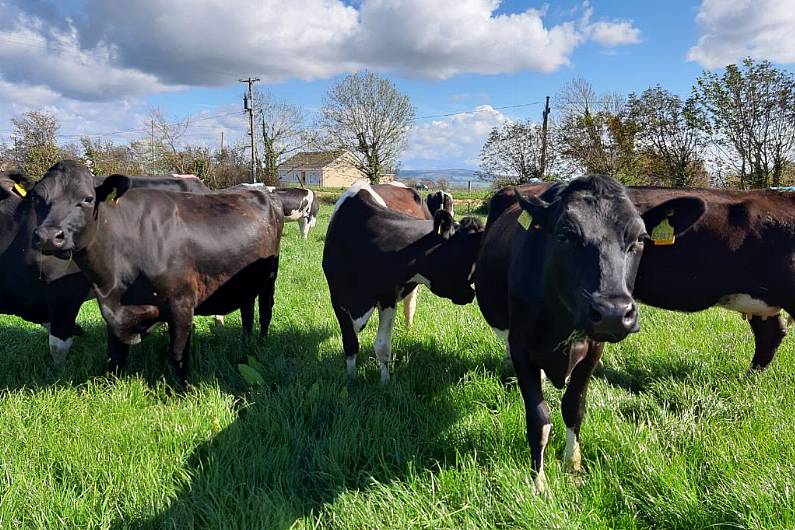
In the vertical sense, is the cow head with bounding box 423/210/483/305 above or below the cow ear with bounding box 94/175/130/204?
below

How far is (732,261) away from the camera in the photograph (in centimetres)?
387

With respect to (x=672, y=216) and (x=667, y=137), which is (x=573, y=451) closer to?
(x=672, y=216)

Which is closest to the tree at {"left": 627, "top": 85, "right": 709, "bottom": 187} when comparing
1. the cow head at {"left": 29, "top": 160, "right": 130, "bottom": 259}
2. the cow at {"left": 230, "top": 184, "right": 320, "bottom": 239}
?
the cow at {"left": 230, "top": 184, "right": 320, "bottom": 239}

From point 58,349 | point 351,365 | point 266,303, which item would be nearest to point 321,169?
point 266,303

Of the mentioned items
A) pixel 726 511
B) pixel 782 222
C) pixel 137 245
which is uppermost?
pixel 782 222

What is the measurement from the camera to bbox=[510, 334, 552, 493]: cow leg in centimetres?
280

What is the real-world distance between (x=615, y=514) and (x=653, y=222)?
1.51 metres

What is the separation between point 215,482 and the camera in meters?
2.81

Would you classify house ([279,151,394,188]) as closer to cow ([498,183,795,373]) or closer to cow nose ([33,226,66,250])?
cow ([498,183,795,373])

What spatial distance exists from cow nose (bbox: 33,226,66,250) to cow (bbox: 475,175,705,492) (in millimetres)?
3013

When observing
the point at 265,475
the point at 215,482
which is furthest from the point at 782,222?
the point at 215,482

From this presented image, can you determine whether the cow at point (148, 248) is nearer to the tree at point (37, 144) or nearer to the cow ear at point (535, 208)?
the cow ear at point (535, 208)

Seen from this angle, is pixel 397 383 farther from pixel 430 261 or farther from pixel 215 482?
pixel 215 482

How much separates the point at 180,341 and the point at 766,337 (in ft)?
16.1
